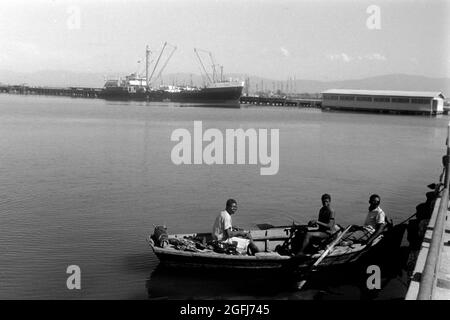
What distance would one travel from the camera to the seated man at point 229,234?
41.7ft

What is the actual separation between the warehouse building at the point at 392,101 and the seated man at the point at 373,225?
3114 inches

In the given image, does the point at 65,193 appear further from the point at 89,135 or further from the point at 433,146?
the point at 433,146

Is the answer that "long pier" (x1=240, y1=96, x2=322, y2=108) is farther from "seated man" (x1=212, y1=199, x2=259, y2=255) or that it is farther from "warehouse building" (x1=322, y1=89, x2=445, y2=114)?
"seated man" (x1=212, y1=199, x2=259, y2=255)

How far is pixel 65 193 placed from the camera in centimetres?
2291

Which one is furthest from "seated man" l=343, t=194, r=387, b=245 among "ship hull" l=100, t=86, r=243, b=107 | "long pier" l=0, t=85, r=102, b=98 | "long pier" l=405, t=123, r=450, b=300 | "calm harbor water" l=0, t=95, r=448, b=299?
"long pier" l=0, t=85, r=102, b=98

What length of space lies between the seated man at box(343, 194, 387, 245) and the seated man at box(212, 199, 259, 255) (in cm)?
270

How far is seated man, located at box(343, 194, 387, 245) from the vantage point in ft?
45.0

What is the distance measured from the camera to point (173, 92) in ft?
490

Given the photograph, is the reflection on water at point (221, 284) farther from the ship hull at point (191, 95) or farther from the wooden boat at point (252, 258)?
the ship hull at point (191, 95)

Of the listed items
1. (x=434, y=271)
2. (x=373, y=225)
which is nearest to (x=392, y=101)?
(x=373, y=225)

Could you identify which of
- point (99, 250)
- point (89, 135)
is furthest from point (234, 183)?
point (89, 135)

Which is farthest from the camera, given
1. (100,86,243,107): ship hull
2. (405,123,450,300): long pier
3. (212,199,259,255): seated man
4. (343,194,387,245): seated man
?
(100,86,243,107): ship hull

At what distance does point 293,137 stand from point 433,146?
42.4 feet

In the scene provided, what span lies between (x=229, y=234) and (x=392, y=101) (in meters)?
82.8
